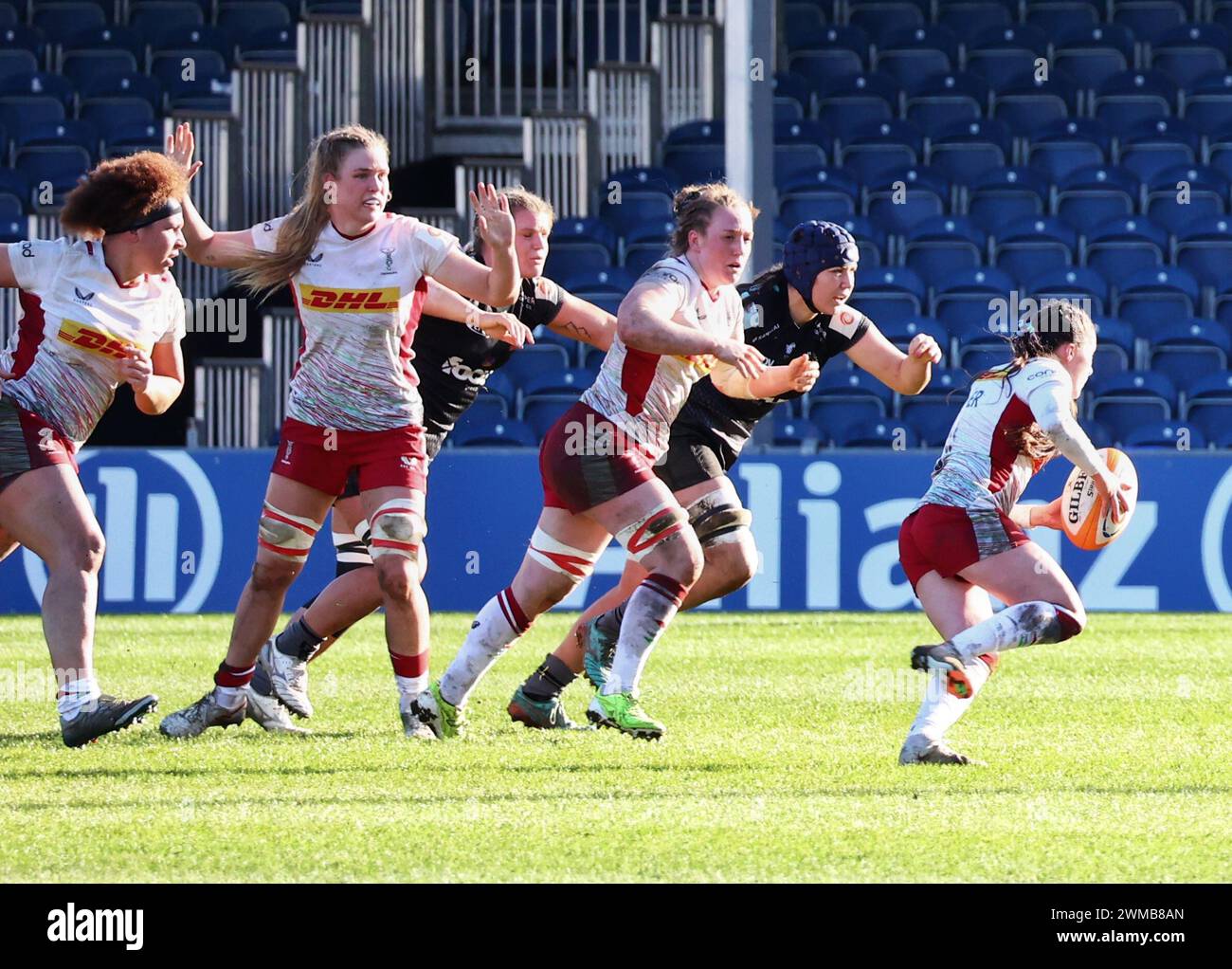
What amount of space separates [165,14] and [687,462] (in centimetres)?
1483

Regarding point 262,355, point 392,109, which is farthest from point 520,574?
point 392,109

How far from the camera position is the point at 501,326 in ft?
23.6

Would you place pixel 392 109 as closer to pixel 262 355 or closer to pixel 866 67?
pixel 262 355

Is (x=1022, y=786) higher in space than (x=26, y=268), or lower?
lower

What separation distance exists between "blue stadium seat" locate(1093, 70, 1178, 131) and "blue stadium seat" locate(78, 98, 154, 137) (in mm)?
9468

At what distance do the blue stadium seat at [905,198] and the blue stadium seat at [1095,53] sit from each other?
106 inches

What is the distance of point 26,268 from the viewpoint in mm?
6754

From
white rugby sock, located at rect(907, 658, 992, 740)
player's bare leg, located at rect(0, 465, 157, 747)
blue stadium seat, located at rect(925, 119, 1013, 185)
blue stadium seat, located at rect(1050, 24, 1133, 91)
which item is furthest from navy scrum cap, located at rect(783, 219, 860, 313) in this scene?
blue stadium seat, located at rect(1050, 24, 1133, 91)

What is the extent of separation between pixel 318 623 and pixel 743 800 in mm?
2575

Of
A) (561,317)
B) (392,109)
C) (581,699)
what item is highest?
(392,109)

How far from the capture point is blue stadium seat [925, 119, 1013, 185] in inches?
739

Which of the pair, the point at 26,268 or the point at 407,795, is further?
the point at 26,268

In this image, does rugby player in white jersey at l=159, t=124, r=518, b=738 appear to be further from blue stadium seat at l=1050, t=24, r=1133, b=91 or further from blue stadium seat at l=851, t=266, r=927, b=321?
blue stadium seat at l=1050, t=24, r=1133, b=91
